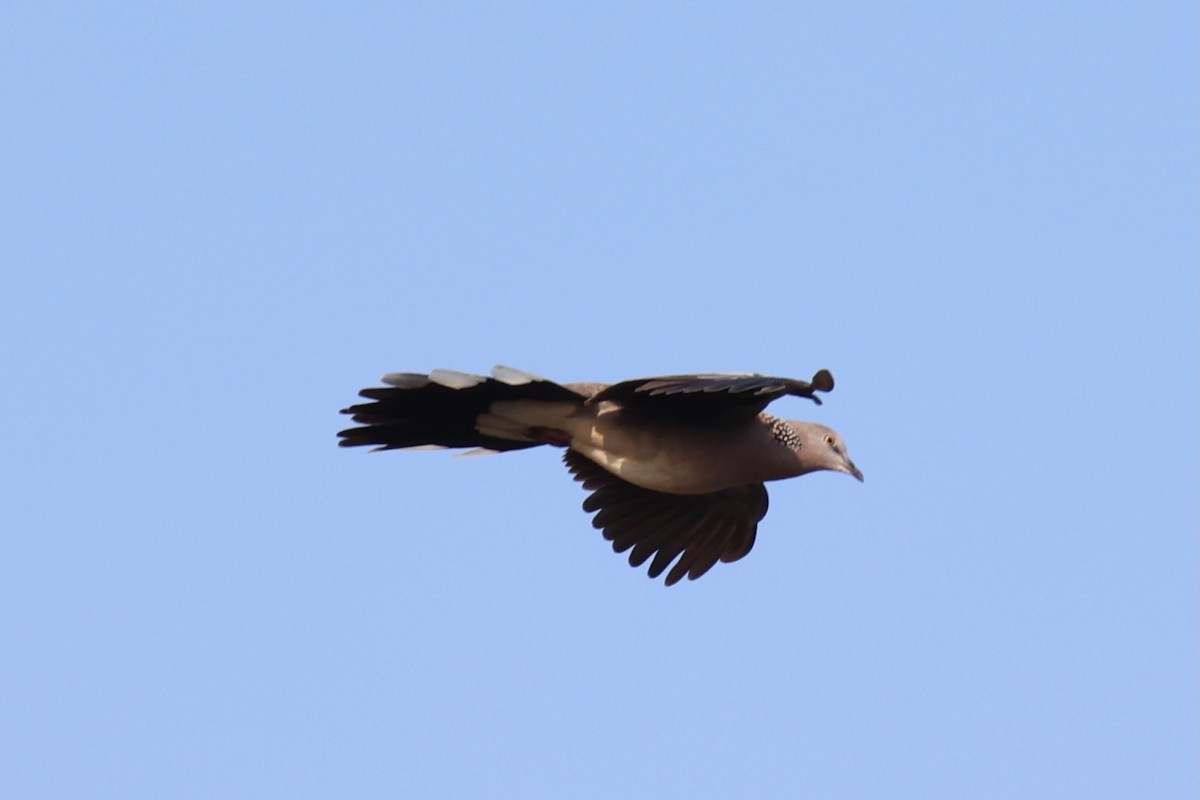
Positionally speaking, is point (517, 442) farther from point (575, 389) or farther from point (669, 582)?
point (669, 582)

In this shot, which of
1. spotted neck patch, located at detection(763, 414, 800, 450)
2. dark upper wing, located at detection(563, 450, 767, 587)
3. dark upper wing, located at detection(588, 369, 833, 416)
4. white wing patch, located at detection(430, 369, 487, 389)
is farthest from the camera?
dark upper wing, located at detection(563, 450, 767, 587)

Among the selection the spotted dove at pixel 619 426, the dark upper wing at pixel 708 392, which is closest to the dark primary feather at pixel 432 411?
the spotted dove at pixel 619 426

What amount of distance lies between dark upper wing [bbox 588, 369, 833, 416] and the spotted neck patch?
0.22 m

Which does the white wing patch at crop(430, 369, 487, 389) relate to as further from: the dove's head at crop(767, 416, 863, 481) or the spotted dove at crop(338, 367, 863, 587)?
the dove's head at crop(767, 416, 863, 481)

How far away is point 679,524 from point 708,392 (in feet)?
6.36

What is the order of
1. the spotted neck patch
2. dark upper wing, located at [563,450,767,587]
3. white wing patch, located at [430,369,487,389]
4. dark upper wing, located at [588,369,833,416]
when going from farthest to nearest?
dark upper wing, located at [563,450,767,587], the spotted neck patch, white wing patch, located at [430,369,487,389], dark upper wing, located at [588,369,833,416]

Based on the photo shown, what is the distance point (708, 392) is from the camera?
9414 mm

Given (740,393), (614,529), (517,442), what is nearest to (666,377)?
(740,393)

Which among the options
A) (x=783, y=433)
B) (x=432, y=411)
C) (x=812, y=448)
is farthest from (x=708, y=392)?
(x=432, y=411)

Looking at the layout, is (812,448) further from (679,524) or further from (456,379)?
(456,379)

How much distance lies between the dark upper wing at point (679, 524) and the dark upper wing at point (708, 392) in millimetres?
1286

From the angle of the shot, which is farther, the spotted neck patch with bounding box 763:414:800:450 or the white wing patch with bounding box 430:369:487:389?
the spotted neck patch with bounding box 763:414:800:450

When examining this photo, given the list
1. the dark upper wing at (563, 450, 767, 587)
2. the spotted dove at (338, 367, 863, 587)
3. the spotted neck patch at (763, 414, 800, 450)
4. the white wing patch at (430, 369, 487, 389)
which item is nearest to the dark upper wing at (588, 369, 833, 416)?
the spotted dove at (338, 367, 863, 587)

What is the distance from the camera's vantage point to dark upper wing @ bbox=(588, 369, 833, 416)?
8.85 m
